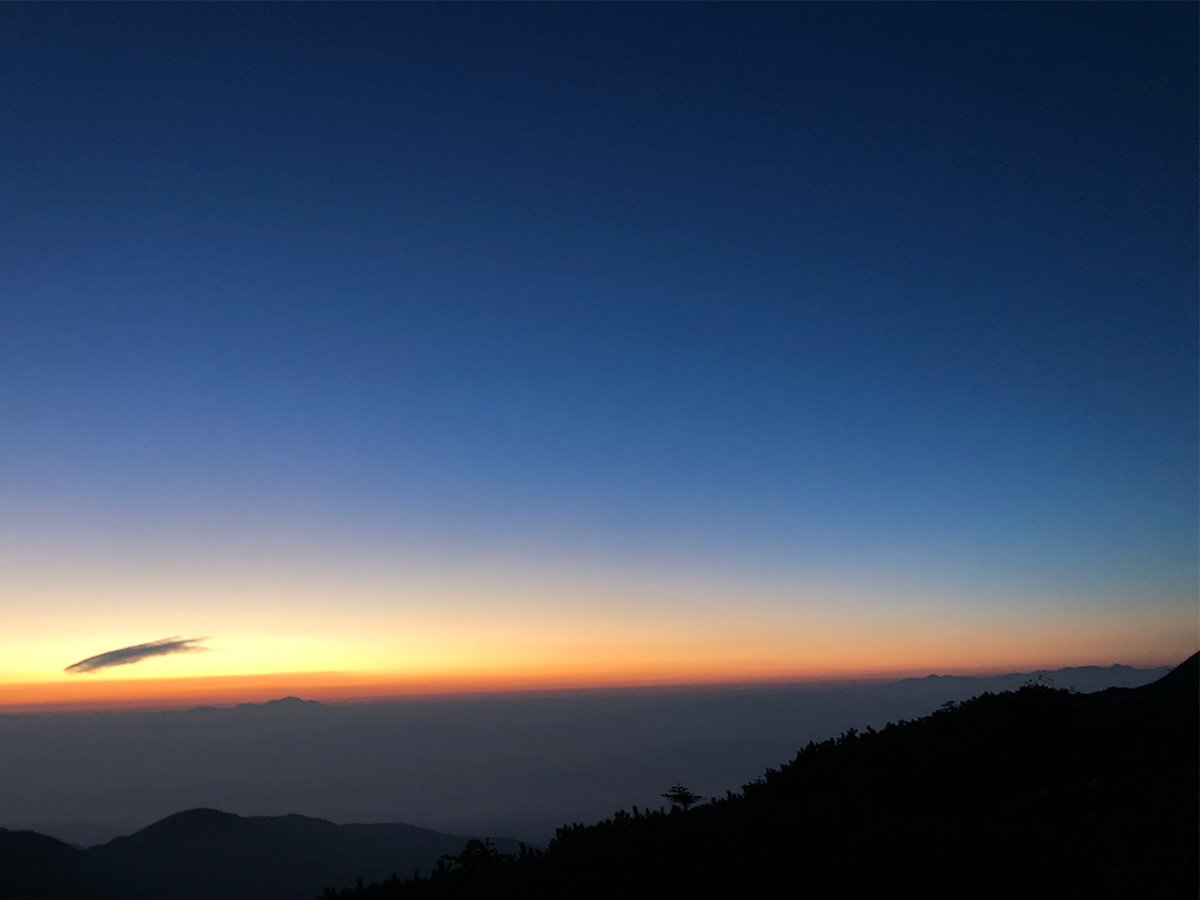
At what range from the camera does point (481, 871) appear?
1158 centimetres

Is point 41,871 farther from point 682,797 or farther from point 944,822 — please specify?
point 944,822

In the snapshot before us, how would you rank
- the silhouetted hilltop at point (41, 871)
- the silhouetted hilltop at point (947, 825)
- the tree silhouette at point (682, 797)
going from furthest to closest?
the silhouetted hilltop at point (41, 871)
the tree silhouette at point (682, 797)
the silhouetted hilltop at point (947, 825)

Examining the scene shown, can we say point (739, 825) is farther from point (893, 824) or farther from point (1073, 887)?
point (1073, 887)

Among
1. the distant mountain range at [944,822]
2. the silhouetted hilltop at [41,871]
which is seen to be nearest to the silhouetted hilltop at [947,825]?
the distant mountain range at [944,822]

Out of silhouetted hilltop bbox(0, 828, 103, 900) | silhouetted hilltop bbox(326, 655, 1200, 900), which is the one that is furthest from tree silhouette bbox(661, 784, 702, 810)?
silhouetted hilltop bbox(0, 828, 103, 900)

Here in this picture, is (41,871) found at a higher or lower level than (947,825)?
lower

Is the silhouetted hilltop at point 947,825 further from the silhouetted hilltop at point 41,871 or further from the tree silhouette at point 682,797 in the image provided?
the silhouetted hilltop at point 41,871

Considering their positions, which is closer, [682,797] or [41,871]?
[682,797]

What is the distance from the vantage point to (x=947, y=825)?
446 inches

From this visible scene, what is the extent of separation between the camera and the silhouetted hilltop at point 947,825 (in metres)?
9.34

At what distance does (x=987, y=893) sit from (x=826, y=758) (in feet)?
25.8

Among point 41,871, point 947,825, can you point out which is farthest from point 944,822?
point 41,871

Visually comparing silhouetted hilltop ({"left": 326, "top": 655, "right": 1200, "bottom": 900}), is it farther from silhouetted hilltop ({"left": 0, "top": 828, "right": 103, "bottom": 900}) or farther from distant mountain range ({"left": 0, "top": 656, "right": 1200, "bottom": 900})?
silhouetted hilltop ({"left": 0, "top": 828, "right": 103, "bottom": 900})

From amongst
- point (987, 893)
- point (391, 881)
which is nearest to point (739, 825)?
point (987, 893)
